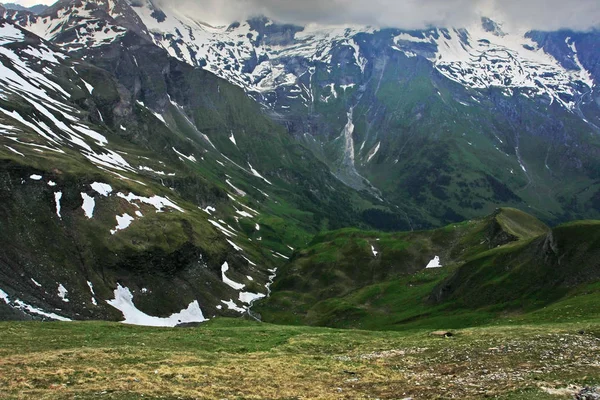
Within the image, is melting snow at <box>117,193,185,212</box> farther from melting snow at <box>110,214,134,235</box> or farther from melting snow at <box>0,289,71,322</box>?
melting snow at <box>0,289,71,322</box>

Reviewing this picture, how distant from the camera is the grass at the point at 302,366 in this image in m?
29.4

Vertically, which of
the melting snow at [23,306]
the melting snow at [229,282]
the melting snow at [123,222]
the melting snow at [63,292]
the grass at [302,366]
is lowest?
the grass at [302,366]

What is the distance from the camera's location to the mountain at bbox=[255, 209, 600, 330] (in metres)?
69.6

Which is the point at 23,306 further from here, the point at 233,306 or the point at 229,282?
the point at 229,282

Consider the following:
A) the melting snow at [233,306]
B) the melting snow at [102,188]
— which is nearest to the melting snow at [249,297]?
the melting snow at [233,306]

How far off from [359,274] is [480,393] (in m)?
141

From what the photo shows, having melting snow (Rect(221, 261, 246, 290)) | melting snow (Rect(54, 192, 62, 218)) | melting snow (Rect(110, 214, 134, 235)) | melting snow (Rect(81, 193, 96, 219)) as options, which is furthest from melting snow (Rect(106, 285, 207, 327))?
melting snow (Rect(221, 261, 246, 290))

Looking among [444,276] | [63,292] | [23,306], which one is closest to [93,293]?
[63,292]

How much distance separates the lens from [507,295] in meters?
74.1

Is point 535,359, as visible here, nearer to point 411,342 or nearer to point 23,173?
point 411,342

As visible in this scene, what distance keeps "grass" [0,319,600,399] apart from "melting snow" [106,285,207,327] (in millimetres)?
70279

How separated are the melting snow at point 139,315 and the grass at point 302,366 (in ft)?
231

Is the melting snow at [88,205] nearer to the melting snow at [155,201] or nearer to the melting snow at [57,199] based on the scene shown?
the melting snow at [57,199]

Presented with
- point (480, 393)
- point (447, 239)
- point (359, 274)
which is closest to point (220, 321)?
point (480, 393)
